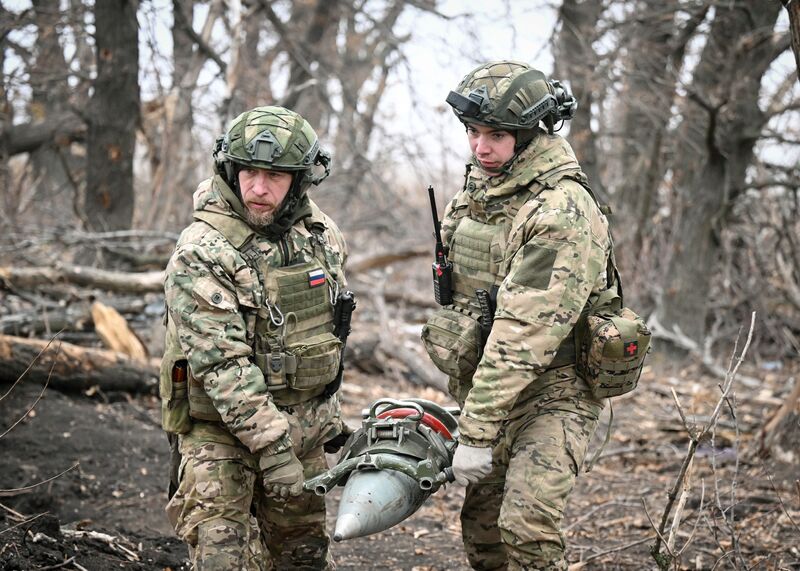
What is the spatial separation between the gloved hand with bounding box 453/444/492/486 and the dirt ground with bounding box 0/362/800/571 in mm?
886

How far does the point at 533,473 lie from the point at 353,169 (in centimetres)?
1091

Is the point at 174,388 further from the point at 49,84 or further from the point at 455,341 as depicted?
the point at 49,84

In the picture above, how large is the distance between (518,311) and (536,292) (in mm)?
106

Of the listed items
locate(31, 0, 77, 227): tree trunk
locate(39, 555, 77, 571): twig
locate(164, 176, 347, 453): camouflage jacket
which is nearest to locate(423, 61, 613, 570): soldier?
locate(164, 176, 347, 453): camouflage jacket

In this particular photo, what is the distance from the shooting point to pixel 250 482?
375cm

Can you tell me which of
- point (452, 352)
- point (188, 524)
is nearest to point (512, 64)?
point (452, 352)

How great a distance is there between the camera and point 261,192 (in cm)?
365

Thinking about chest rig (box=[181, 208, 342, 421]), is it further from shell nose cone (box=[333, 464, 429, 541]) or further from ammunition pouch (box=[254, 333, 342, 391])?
shell nose cone (box=[333, 464, 429, 541])

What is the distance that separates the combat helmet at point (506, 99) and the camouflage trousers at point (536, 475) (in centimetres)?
111

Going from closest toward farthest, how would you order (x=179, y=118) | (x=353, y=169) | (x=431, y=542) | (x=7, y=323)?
(x=431, y=542), (x=7, y=323), (x=179, y=118), (x=353, y=169)

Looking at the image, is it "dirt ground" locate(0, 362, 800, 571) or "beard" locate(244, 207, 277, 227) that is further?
"dirt ground" locate(0, 362, 800, 571)

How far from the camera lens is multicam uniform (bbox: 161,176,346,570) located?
3469 millimetres

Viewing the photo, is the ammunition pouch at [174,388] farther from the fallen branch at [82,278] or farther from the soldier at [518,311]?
the fallen branch at [82,278]

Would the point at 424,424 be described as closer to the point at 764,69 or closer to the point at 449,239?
the point at 449,239
